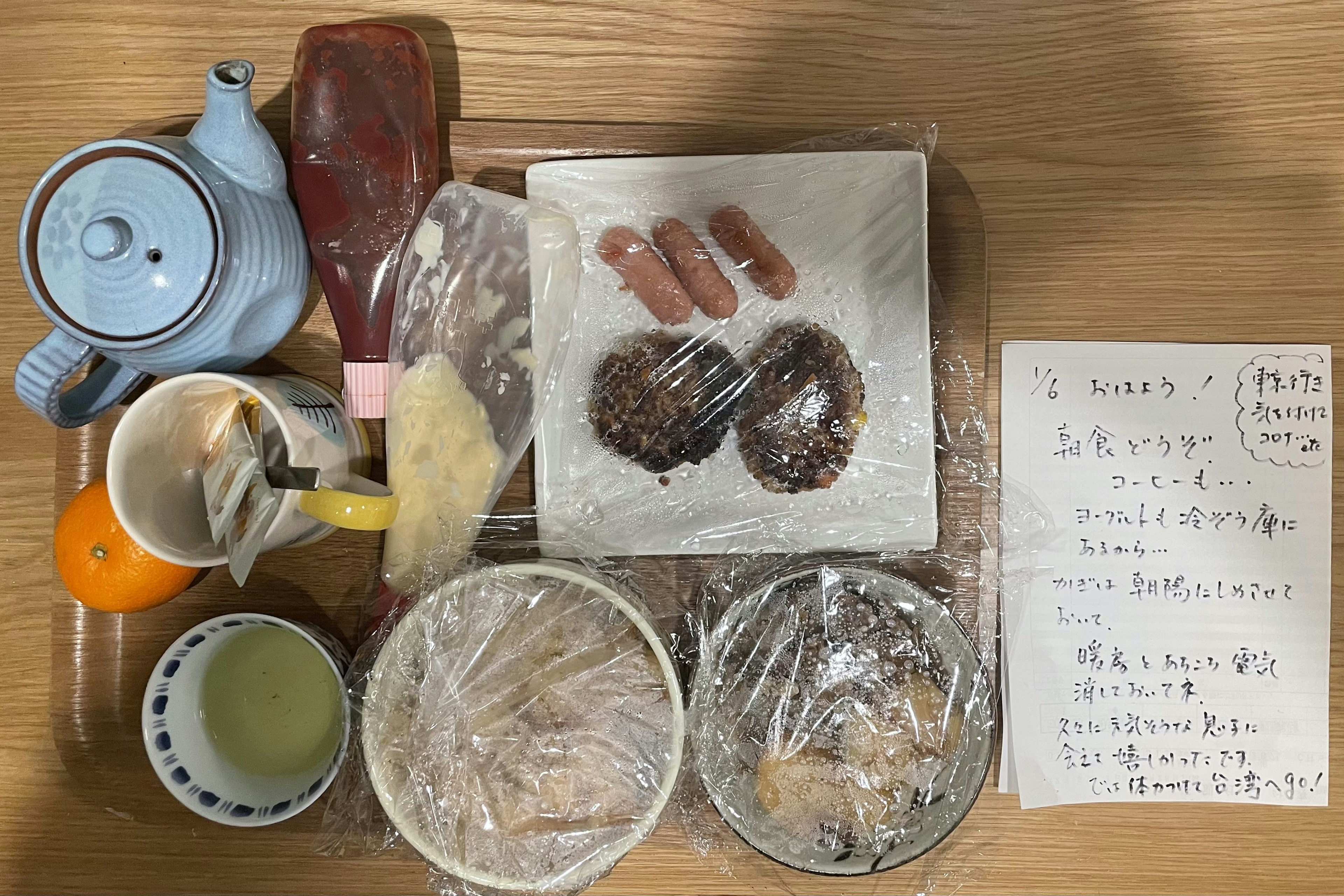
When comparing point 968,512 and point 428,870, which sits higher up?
point 968,512

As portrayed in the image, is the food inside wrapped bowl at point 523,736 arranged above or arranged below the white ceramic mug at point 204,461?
below

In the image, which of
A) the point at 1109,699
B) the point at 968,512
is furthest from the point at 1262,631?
the point at 968,512

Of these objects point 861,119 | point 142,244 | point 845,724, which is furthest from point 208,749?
point 861,119

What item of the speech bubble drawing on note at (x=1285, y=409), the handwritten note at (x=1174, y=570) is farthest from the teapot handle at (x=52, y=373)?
the speech bubble drawing on note at (x=1285, y=409)

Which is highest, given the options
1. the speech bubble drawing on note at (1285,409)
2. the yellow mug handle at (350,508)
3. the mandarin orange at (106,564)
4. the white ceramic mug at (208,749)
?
the speech bubble drawing on note at (1285,409)

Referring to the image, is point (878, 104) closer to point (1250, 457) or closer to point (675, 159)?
point (675, 159)

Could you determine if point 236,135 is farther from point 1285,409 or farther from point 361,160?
point 1285,409

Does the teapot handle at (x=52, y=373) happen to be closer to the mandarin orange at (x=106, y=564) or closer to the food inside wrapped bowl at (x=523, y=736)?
the mandarin orange at (x=106, y=564)
